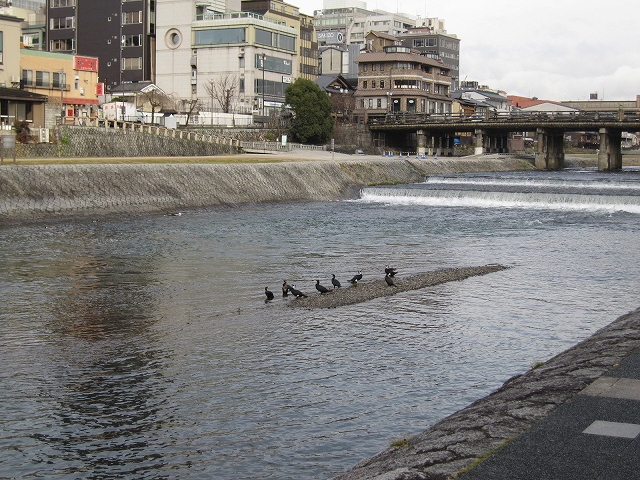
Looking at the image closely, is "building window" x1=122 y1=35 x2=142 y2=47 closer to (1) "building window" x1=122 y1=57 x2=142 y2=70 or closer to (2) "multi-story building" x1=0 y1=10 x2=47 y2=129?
(1) "building window" x1=122 y1=57 x2=142 y2=70

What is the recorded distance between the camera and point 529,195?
51.7 meters

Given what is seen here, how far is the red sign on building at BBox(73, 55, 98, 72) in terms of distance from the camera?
8338cm

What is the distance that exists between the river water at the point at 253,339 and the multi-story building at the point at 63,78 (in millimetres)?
46265

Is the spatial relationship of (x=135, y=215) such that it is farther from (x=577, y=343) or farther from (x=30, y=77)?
(x=30, y=77)

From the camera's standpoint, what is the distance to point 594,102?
190 m

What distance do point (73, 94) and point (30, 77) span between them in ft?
20.0

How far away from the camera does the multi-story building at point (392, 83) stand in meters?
118

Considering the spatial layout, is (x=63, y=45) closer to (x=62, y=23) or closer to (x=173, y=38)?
(x=62, y=23)

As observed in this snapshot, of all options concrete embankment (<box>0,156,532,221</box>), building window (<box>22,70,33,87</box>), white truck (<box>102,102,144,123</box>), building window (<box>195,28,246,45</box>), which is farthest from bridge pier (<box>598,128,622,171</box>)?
building window (<box>22,70,33,87</box>)

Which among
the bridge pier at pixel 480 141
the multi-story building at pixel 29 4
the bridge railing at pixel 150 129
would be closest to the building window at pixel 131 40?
the bridge railing at pixel 150 129

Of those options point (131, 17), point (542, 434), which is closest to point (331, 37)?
point (131, 17)

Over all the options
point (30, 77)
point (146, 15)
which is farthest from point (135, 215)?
point (146, 15)

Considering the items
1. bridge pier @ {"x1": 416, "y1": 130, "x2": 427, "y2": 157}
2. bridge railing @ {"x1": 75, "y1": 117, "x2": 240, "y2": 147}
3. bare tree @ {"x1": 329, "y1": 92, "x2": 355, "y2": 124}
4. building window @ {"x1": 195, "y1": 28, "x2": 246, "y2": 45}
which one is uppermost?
building window @ {"x1": 195, "y1": 28, "x2": 246, "y2": 45}

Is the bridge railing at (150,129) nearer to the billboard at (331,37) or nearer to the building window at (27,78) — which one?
the building window at (27,78)
